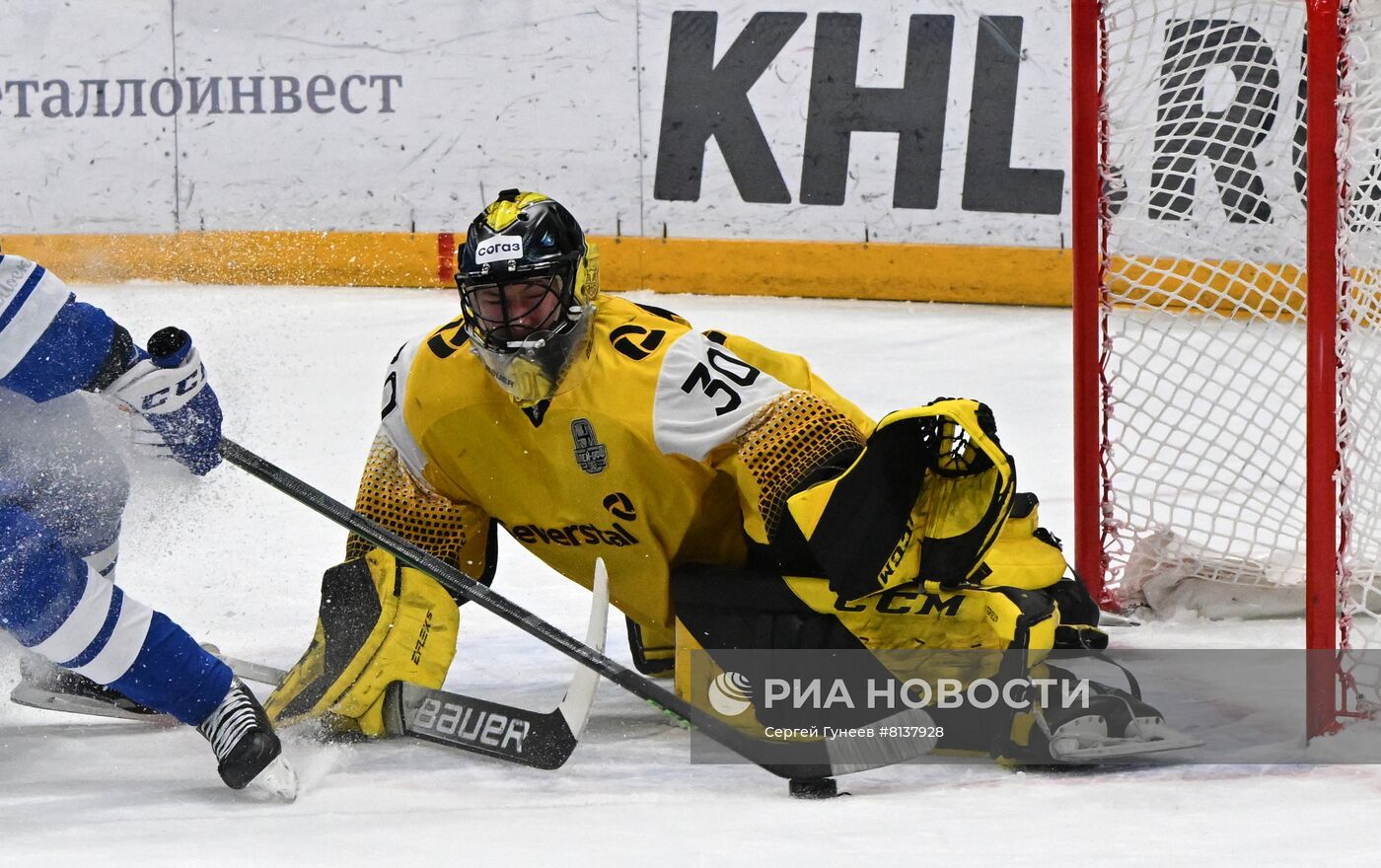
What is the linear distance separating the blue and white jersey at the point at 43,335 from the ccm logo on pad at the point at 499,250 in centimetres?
53

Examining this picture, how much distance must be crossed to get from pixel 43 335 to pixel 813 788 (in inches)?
47.7

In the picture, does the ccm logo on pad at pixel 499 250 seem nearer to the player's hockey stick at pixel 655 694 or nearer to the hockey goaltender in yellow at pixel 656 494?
the hockey goaltender in yellow at pixel 656 494

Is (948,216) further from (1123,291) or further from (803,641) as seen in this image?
(803,641)

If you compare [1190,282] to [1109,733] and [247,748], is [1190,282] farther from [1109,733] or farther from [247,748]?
[247,748]

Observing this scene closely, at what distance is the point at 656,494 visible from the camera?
2.62 m

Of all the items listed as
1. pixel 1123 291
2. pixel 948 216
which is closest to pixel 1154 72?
pixel 1123 291

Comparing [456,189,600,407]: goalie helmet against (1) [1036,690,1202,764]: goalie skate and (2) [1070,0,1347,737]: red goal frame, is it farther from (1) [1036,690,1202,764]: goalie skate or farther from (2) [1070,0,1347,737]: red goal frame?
(2) [1070,0,1347,737]: red goal frame

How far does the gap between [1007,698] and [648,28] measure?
4622mm

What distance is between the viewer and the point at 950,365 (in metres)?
5.86

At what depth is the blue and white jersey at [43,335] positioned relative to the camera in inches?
93.8

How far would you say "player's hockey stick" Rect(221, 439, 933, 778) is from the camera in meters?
2.40

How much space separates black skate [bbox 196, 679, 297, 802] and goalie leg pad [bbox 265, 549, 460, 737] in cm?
23

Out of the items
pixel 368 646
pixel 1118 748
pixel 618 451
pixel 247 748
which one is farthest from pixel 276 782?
pixel 1118 748

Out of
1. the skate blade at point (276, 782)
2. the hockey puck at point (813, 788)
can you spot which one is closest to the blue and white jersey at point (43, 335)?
the skate blade at point (276, 782)
